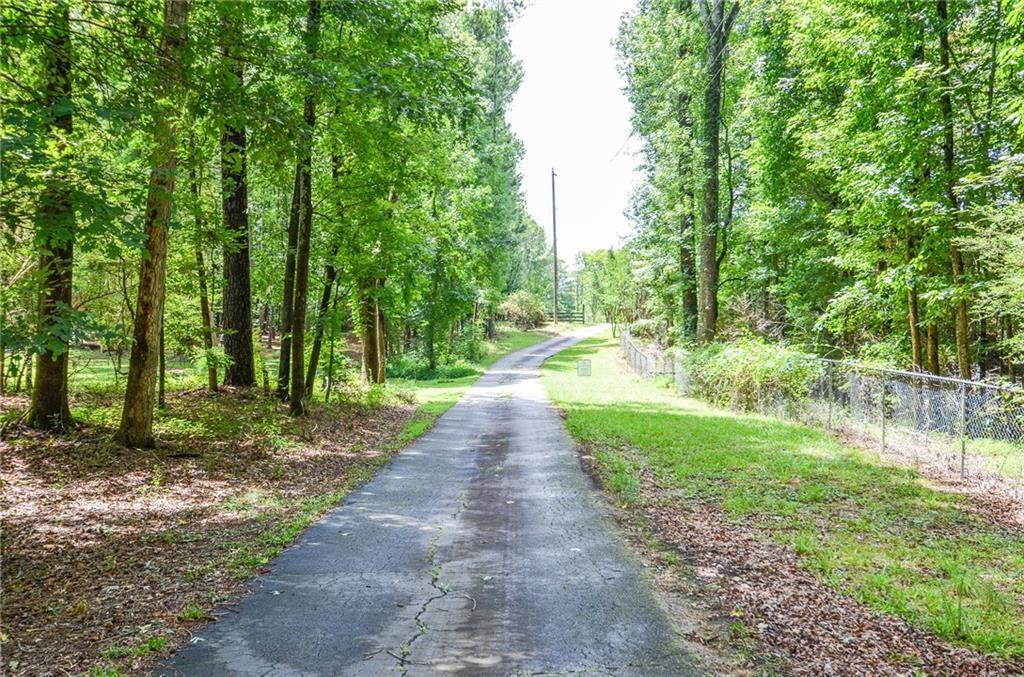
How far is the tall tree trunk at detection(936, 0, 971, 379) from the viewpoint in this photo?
1166 cm

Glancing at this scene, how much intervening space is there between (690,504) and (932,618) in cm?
315

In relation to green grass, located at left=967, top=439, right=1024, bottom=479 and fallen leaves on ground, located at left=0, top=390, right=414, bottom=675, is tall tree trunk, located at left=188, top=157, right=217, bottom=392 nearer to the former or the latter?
fallen leaves on ground, located at left=0, top=390, right=414, bottom=675

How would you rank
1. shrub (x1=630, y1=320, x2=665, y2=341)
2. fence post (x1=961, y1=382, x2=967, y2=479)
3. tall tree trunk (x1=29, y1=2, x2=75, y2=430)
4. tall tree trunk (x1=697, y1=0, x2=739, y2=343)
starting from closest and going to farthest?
tall tree trunk (x1=29, y1=2, x2=75, y2=430) → fence post (x1=961, y1=382, x2=967, y2=479) → tall tree trunk (x1=697, y1=0, x2=739, y2=343) → shrub (x1=630, y1=320, x2=665, y2=341)

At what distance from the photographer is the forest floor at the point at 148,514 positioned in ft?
12.8

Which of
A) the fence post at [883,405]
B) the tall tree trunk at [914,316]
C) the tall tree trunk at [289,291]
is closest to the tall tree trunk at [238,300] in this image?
the tall tree trunk at [289,291]

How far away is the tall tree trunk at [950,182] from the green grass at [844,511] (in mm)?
3684

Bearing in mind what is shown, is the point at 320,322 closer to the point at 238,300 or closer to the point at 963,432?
the point at 238,300

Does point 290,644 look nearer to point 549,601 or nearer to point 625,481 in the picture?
point 549,601

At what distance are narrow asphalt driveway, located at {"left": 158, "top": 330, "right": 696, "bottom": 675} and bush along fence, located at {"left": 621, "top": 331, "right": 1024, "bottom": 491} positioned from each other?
570 centimetres

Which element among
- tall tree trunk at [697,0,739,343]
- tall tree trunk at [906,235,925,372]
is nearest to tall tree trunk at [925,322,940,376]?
tall tree trunk at [906,235,925,372]

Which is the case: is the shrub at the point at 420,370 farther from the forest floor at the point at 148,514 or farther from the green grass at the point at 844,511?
the forest floor at the point at 148,514

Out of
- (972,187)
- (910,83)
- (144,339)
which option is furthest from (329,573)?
(910,83)

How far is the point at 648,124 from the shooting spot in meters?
26.4

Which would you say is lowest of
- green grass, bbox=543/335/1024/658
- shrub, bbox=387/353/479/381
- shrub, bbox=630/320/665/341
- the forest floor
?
green grass, bbox=543/335/1024/658
